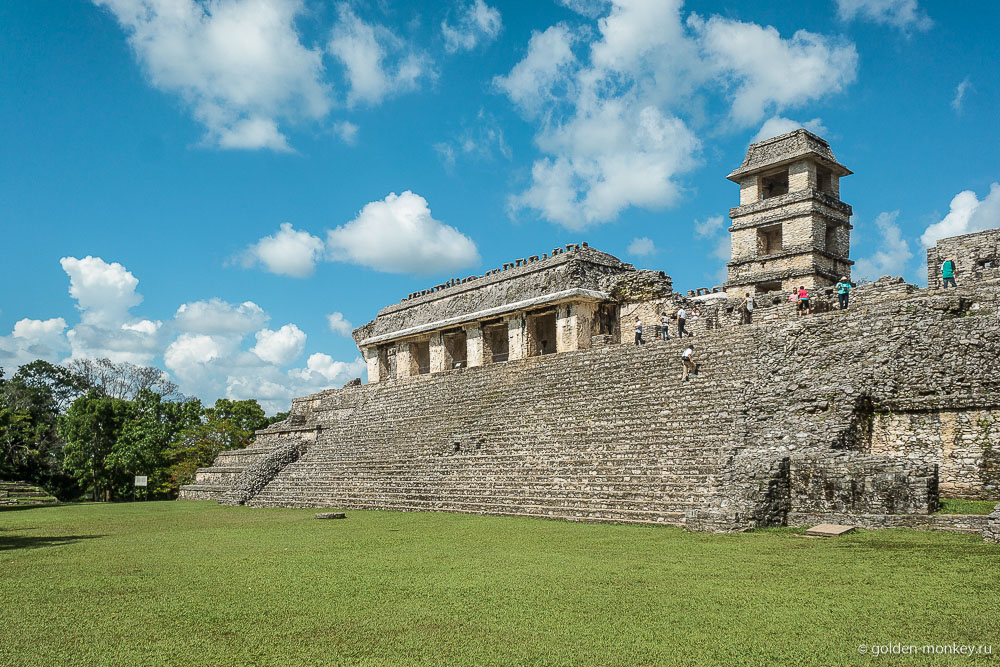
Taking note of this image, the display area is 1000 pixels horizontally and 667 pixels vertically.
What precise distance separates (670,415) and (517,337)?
982 centimetres

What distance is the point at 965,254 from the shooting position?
1733 cm

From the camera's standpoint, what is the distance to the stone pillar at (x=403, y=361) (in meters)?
25.4

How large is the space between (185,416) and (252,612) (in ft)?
88.5

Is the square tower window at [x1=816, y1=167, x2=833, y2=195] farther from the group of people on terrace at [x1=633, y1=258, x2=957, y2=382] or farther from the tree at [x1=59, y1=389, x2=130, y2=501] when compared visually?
the tree at [x1=59, y1=389, x2=130, y2=501]

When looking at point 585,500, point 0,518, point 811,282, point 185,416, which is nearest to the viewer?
point 585,500

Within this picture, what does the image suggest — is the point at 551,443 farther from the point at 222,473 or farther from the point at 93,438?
the point at 93,438

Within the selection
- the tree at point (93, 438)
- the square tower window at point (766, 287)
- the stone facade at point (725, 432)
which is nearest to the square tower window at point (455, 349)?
the stone facade at point (725, 432)

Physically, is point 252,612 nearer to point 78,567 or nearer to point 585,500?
point 78,567

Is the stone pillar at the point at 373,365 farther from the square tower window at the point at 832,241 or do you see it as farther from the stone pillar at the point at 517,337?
the square tower window at the point at 832,241

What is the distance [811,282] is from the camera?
2358 centimetres

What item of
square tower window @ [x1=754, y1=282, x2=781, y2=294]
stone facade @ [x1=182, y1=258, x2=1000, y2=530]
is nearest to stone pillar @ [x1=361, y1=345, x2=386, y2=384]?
stone facade @ [x1=182, y1=258, x2=1000, y2=530]

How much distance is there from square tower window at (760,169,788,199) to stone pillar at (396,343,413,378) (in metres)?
14.3

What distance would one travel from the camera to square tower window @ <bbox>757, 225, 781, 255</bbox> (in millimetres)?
25656

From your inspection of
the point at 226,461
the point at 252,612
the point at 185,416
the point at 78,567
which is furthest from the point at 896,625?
the point at 185,416
